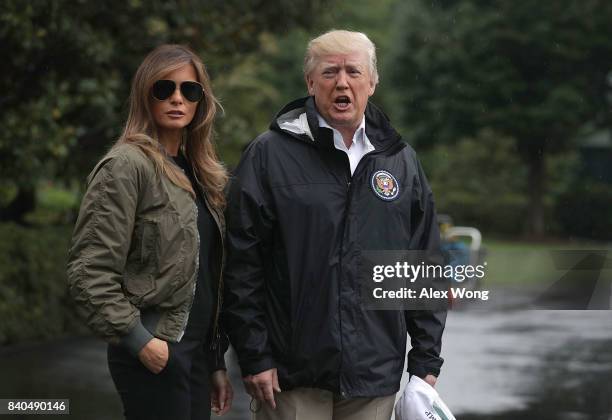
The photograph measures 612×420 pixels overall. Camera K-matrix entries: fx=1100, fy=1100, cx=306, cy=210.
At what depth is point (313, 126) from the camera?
12.3 ft

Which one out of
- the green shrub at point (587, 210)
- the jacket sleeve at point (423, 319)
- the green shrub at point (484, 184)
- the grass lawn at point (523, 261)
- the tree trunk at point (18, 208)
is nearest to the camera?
the jacket sleeve at point (423, 319)

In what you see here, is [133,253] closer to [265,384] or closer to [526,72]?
[265,384]

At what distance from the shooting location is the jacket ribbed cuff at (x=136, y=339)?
337 cm

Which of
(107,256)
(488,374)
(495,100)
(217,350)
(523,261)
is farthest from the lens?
(495,100)

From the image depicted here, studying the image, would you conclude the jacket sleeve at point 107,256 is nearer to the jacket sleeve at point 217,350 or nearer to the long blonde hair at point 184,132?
the long blonde hair at point 184,132

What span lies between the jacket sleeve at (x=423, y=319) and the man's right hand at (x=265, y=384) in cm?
51

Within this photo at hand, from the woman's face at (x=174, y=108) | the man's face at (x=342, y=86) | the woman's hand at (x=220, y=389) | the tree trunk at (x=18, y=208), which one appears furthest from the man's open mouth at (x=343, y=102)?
the tree trunk at (x=18, y=208)

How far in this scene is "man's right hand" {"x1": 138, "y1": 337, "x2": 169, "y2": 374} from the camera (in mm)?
3387

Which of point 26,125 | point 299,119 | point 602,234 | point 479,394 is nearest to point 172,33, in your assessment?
point 26,125

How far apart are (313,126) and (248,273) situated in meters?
0.55

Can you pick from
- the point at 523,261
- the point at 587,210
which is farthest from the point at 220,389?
the point at 587,210

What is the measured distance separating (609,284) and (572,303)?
221 cm

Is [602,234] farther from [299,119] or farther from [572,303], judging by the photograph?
[299,119]

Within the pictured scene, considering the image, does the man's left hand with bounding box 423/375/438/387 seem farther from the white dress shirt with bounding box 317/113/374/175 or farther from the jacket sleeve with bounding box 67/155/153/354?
the jacket sleeve with bounding box 67/155/153/354
